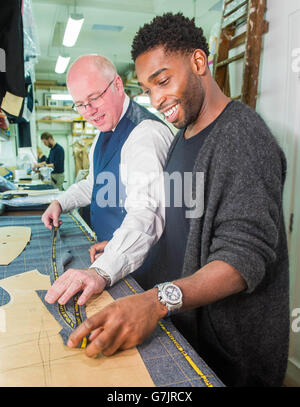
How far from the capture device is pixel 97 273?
0.91m

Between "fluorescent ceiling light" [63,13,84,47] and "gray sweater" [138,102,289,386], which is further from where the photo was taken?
"fluorescent ceiling light" [63,13,84,47]

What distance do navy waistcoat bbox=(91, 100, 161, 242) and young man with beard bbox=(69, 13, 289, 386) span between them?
30 cm

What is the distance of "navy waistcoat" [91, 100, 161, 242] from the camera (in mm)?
1426

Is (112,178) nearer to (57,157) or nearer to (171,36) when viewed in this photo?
(171,36)

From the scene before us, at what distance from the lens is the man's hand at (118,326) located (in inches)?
23.7

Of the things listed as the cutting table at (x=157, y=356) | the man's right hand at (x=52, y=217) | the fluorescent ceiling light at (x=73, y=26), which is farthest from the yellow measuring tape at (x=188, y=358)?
the fluorescent ceiling light at (x=73, y=26)

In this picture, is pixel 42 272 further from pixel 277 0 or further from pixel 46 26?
pixel 46 26

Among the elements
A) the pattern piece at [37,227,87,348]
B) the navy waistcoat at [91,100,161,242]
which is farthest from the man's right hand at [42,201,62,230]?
the pattern piece at [37,227,87,348]

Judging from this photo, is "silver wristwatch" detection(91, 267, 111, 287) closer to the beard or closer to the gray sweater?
the gray sweater

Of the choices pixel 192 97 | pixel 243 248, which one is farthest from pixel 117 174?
pixel 243 248

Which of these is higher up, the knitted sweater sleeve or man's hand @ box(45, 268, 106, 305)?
the knitted sweater sleeve

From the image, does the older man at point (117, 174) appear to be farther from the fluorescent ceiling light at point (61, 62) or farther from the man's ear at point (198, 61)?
the fluorescent ceiling light at point (61, 62)

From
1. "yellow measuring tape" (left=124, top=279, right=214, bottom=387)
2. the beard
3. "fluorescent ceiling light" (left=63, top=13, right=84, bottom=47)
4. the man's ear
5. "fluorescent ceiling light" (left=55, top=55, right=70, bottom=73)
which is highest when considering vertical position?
"fluorescent ceiling light" (left=55, top=55, right=70, bottom=73)

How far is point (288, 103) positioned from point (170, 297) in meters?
1.57
